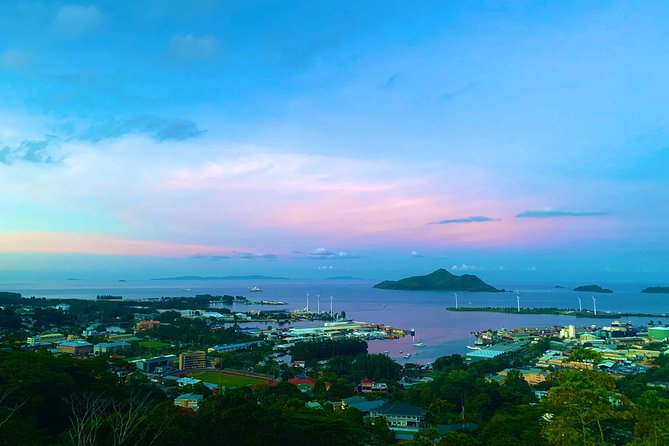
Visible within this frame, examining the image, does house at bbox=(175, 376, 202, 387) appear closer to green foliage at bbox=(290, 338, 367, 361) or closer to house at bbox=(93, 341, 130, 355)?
green foliage at bbox=(290, 338, 367, 361)

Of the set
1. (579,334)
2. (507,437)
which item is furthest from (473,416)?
(579,334)

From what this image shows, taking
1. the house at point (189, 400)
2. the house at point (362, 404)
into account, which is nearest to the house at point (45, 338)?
the house at point (189, 400)

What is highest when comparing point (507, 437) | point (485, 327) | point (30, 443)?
point (30, 443)

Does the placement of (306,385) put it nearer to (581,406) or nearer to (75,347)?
(581,406)

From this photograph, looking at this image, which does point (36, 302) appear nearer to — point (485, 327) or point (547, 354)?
point (485, 327)

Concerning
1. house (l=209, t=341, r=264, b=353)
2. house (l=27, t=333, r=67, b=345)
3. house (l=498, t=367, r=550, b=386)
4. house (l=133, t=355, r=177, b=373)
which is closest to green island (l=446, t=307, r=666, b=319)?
house (l=209, t=341, r=264, b=353)

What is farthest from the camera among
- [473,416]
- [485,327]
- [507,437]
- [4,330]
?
[485,327]

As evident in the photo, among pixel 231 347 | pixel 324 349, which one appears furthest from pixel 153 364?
pixel 324 349
